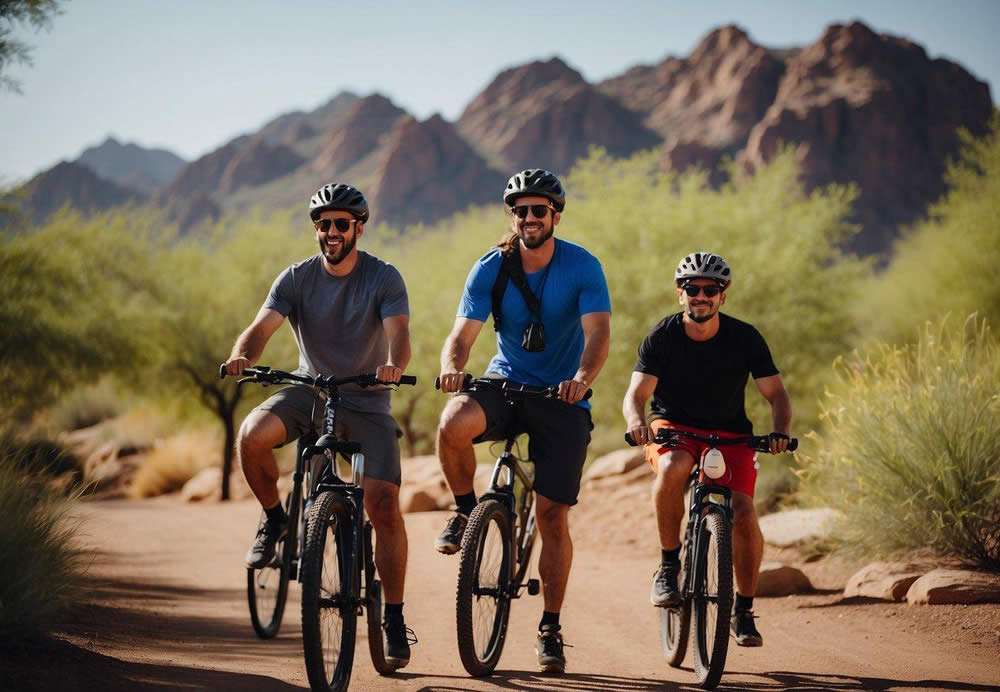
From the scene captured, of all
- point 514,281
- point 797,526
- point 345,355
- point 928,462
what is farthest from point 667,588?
point 797,526

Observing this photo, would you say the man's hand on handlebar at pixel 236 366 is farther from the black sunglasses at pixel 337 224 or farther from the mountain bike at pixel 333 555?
the black sunglasses at pixel 337 224

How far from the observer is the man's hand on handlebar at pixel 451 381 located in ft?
16.3

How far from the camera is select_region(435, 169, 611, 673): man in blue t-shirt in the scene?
5.25 m

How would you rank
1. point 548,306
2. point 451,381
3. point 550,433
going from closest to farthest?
point 451,381 < point 550,433 < point 548,306

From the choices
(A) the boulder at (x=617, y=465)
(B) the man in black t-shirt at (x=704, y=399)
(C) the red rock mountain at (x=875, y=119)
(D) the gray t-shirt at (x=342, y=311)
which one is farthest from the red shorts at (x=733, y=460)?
A: (C) the red rock mountain at (x=875, y=119)

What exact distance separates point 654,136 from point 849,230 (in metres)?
80.9

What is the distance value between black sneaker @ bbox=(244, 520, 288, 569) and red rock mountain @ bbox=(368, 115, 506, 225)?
292 ft

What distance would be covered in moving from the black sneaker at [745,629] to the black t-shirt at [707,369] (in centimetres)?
99

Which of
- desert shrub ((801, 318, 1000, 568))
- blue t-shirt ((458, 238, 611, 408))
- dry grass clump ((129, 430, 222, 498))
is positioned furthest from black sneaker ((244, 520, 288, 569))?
dry grass clump ((129, 430, 222, 498))

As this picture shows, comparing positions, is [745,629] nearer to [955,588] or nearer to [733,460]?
[733,460]

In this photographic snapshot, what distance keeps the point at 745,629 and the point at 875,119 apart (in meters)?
96.8

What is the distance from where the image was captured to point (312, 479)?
17.3 ft

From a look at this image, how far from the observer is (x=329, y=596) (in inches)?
192

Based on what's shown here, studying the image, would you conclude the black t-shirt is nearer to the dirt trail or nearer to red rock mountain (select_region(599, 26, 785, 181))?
the dirt trail
